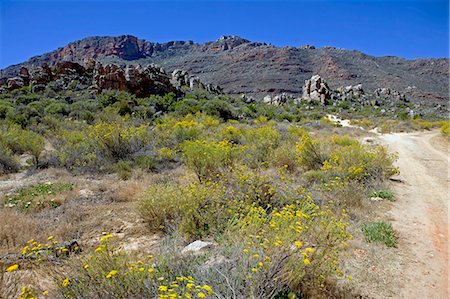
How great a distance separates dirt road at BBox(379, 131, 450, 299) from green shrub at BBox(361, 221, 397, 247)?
0.50 ft

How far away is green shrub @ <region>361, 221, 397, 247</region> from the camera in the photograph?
460 centimetres

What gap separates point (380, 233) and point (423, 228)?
3.56 feet

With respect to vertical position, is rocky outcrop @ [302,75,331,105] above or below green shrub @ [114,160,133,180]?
above

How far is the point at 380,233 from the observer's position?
4766mm

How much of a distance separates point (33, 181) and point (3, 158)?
98.4 inches

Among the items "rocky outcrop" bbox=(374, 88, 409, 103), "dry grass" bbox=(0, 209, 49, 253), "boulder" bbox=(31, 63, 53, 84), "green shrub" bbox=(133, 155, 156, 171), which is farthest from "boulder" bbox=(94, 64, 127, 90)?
"rocky outcrop" bbox=(374, 88, 409, 103)

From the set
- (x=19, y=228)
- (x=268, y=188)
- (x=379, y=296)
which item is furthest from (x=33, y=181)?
(x=379, y=296)

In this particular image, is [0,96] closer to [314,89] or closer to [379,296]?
[379,296]

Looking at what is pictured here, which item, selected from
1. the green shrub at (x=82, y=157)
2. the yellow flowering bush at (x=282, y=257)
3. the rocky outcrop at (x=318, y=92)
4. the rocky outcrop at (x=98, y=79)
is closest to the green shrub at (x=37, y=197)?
the green shrub at (x=82, y=157)

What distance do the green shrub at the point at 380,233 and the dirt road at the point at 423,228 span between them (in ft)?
0.50

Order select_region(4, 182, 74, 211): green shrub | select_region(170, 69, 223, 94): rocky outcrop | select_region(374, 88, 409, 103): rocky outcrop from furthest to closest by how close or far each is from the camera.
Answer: select_region(374, 88, 409, 103): rocky outcrop < select_region(170, 69, 223, 94): rocky outcrop < select_region(4, 182, 74, 211): green shrub

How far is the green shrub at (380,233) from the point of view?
4.60 metres

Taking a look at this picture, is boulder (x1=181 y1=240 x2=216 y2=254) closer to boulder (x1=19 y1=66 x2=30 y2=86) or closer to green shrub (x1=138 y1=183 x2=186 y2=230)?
green shrub (x1=138 y1=183 x2=186 y2=230)

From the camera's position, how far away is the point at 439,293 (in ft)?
11.3
